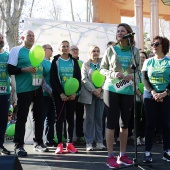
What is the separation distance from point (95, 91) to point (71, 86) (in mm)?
668

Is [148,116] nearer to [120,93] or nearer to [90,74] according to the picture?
[120,93]

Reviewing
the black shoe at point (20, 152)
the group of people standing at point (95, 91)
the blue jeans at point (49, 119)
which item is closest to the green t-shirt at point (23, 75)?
the group of people standing at point (95, 91)

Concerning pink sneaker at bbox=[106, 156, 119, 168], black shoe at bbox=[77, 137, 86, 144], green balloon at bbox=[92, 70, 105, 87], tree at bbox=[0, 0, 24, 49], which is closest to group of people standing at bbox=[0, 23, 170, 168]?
pink sneaker at bbox=[106, 156, 119, 168]

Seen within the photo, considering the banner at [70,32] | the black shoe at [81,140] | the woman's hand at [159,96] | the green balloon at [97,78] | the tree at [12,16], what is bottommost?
the black shoe at [81,140]

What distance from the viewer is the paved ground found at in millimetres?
3990

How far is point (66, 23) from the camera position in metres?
6.66

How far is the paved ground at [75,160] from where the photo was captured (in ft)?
13.1

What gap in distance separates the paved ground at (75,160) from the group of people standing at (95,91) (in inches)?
5.7

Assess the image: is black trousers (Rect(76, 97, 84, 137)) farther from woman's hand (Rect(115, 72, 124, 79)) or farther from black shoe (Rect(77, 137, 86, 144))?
woman's hand (Rect(115, 72, 124, 79))

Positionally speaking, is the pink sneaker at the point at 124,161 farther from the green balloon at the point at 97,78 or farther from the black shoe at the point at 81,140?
the black shoe at the point at 81,140

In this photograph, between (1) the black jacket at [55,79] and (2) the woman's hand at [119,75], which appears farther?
(1) the black jacket at [55,79]

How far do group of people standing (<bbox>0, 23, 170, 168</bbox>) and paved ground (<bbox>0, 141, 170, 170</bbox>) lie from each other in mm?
144

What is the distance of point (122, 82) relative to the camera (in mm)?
3975

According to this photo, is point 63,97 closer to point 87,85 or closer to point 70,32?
point 87,85
